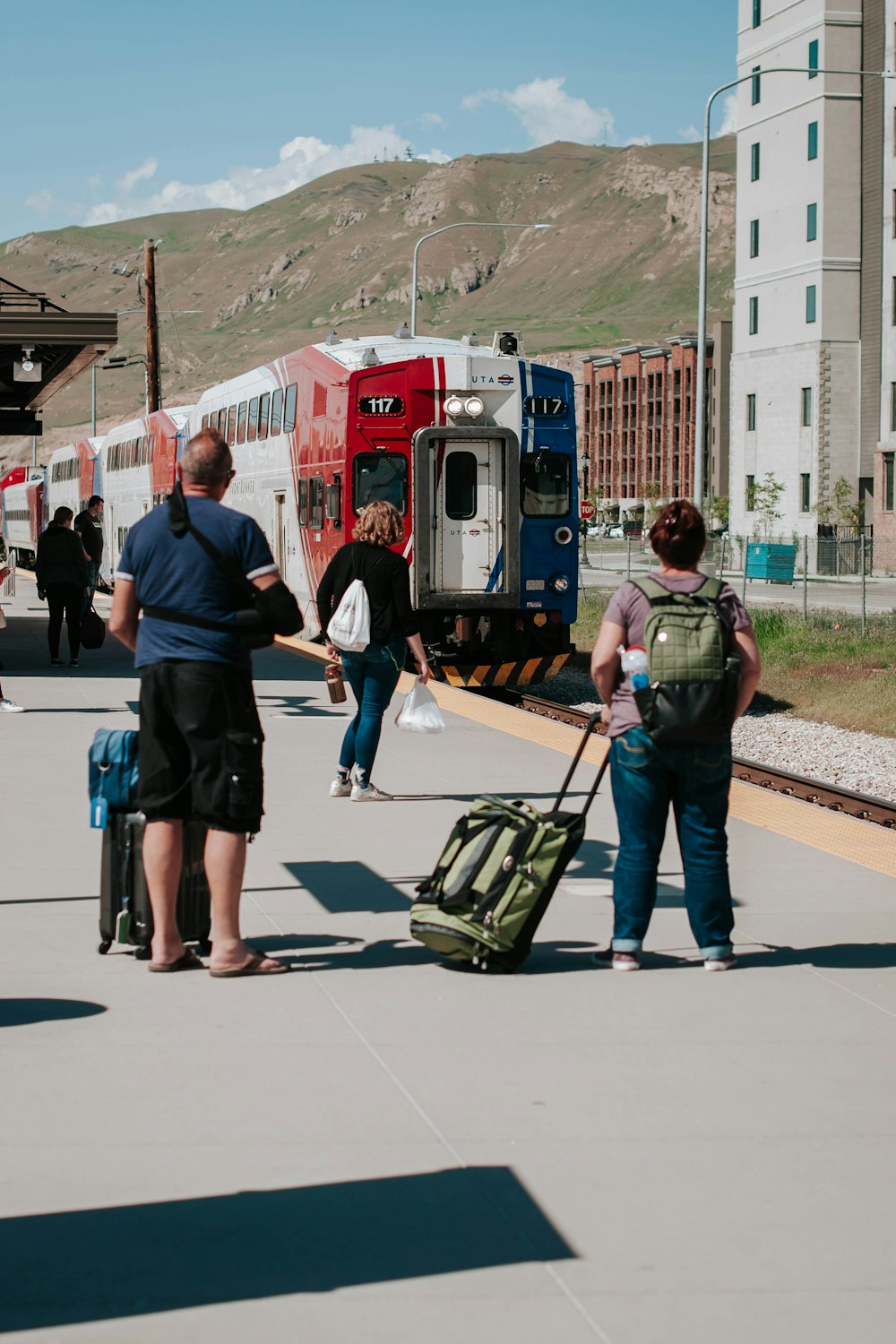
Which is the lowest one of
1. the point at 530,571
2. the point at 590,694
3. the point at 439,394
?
the point at 590,694

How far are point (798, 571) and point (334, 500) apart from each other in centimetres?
4014

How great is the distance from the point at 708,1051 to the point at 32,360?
17.5 meters

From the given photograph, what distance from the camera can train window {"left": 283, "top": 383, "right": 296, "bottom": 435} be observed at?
23172mm

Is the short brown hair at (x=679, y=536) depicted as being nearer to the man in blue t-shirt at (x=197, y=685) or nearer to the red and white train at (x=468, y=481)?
the man in blue t-shirt at (x=197, y=685)

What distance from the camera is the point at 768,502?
68500 millimetres

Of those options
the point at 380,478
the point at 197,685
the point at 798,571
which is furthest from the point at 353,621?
the point at 798,571

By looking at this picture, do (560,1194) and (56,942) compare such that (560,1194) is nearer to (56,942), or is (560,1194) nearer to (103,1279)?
(103,1279)

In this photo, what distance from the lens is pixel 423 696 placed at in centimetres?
1119

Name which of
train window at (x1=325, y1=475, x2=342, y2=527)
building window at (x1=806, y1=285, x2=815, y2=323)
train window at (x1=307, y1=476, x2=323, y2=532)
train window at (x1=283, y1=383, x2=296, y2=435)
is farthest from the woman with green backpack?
building window at (x1=806, y1=285, x2=815, y2=323)

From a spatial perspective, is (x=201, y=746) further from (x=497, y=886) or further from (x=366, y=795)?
(x=366, y=795)

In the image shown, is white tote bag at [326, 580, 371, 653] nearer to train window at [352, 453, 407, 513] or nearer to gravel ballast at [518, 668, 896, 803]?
gravel ballast at [518, 668, 896, 803]

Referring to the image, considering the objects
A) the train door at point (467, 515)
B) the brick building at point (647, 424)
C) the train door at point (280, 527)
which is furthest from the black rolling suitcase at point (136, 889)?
the brick building at point (647, 424)

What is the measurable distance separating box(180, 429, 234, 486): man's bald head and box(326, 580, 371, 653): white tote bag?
4167mm

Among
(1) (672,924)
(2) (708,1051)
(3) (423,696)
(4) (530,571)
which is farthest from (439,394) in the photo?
(2) (708,1051)
